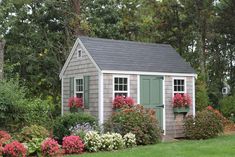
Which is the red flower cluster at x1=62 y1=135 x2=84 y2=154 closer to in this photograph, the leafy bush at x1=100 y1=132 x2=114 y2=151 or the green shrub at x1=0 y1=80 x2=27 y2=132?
the leafy bush at x1=100 y1=132 x2=114 y2=151

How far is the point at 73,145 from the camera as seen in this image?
12195mm

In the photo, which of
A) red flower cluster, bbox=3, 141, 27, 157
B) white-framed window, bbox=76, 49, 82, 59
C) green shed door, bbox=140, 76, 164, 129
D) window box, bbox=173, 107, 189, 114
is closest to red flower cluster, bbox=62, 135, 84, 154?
red flower cluster, bbox=3, 141, 27, 157

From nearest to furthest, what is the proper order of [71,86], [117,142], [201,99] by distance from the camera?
1. [117,142]
2. [71,86]
3. [201,99]

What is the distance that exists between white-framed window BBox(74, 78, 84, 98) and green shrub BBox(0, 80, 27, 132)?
2569mm

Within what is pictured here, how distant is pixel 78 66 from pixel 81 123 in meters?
3.28

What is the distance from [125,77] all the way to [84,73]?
169 cm

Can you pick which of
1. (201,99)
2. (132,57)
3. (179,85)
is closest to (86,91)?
(132,57)

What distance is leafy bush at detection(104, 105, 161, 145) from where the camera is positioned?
46.4 ft

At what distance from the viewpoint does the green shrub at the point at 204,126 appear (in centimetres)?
1591

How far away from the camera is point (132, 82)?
16.1 metres

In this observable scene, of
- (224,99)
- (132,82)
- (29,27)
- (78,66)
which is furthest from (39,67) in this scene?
(224,99)

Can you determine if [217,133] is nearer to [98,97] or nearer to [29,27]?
[98,97]

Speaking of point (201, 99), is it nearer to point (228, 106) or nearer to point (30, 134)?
point (228, 106)

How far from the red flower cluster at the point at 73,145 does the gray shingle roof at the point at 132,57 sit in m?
3.73
